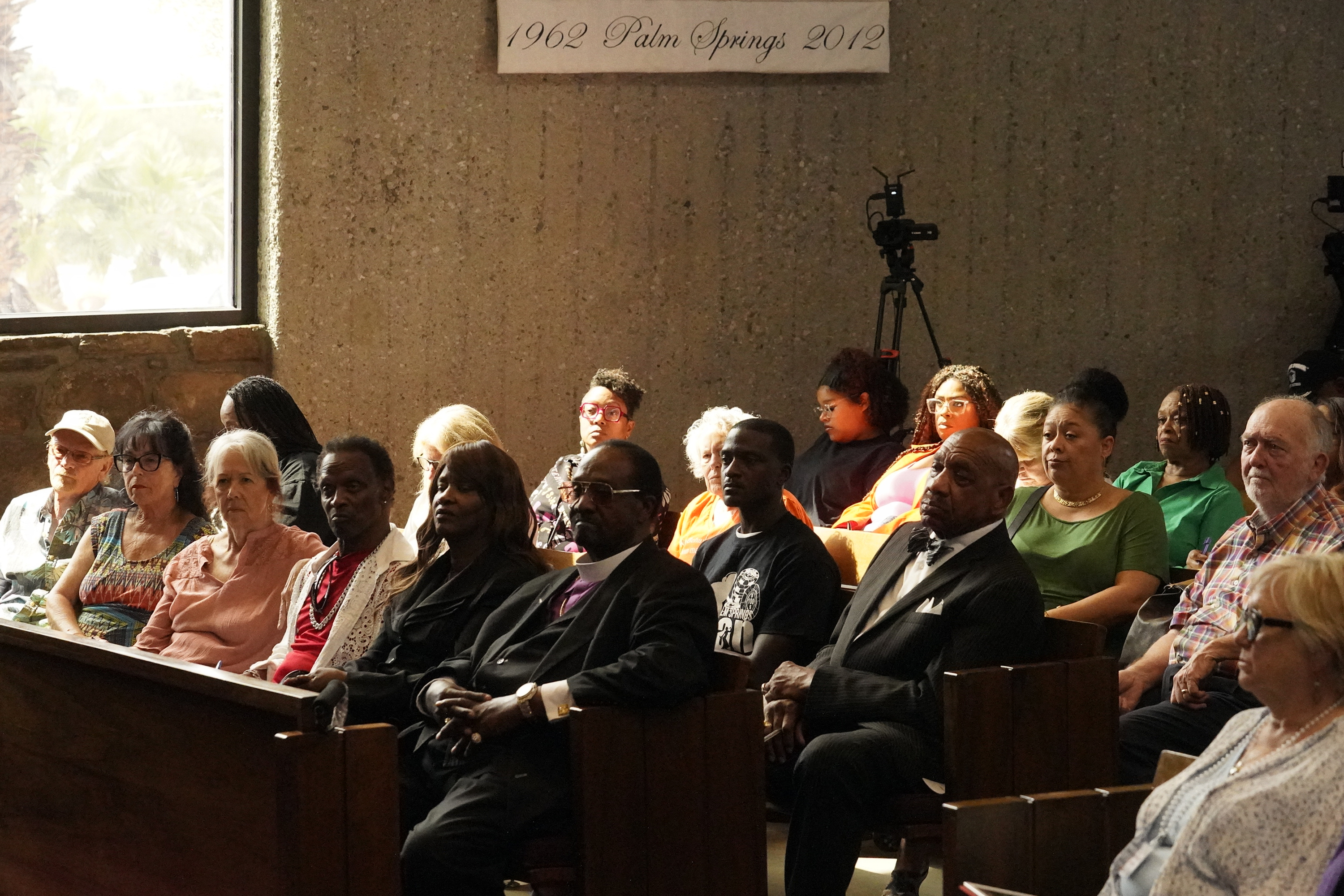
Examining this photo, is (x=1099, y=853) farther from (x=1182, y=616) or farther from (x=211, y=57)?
(x=211, y=57)

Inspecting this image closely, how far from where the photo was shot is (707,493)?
4.62m

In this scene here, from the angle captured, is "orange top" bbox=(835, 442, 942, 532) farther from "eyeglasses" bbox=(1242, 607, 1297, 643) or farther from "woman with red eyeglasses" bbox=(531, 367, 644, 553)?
"eyeglasses" bbox=(1242, 607, 1297, 643)

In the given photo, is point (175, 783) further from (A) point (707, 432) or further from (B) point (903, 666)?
(A) point (707, 432)

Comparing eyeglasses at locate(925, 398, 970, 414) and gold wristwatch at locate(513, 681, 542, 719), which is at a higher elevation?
eyeglasses at locate(925, 398, 970, 414)

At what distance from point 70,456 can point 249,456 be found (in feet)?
3.60

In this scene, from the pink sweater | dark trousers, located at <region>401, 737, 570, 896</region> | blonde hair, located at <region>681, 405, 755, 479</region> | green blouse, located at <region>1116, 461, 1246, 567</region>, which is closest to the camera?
dark trousers, located at <region>401, 737, 570, 896</region>

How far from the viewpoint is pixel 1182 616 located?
134 inches

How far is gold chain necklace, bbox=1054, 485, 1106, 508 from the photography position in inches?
149

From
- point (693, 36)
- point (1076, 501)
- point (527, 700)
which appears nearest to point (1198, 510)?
point (1076, 501)

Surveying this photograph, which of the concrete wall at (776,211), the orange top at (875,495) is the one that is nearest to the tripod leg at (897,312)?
the concrete wall at (776,211)

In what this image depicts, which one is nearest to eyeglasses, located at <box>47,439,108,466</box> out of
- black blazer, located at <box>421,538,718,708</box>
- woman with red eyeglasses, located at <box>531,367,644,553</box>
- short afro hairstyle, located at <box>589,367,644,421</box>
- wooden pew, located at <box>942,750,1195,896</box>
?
woman with red eyeglasses, located at <box>531,367,644,553</box>

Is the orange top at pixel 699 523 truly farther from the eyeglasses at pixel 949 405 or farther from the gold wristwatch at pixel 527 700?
the gold wristwatch at pixel 527 700

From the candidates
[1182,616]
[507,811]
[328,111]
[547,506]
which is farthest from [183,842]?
[328,111]

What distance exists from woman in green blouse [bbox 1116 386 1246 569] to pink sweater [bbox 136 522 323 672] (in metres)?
2.36
